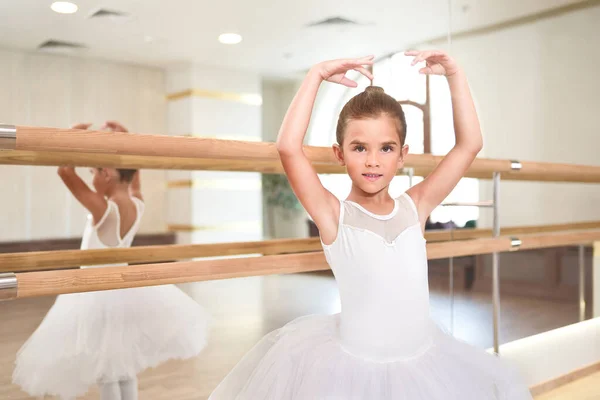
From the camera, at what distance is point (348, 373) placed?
4.10 feet

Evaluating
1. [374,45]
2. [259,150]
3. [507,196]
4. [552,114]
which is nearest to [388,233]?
[259,150]

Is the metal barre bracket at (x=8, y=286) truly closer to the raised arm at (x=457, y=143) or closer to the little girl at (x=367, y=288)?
the little girl at (x=367, y=288)

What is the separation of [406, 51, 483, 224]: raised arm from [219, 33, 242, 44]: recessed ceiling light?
1284 millimetres

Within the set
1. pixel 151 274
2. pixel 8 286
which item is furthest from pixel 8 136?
pixel 151 274

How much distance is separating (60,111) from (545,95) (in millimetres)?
3152

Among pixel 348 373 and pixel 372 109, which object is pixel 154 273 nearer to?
pixel 348 373

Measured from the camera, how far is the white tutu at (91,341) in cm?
141

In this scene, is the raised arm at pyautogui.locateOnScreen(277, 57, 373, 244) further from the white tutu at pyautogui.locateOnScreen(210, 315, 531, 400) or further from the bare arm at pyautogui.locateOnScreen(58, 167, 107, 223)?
the bare arm at pyautogui.locateOnScreen(58, 167, 107, 223)

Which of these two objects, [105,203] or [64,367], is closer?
[64,367]

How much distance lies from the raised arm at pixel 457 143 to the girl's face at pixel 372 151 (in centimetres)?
15

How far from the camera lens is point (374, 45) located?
10.2ft

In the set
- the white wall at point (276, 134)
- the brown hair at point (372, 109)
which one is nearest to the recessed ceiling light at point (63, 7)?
the white wall at point (276, 134)

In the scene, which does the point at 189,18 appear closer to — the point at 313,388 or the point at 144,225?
the point at 144,225

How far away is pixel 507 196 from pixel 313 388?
3052 millimetres
